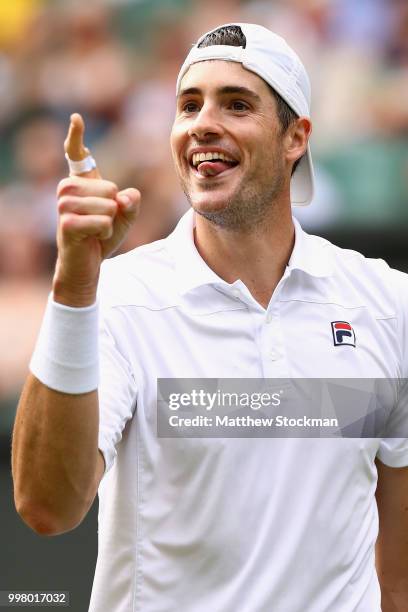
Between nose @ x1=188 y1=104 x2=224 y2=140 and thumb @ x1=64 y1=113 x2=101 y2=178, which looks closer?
thumb @ x1=64 y1=113 x2=101 y2=178

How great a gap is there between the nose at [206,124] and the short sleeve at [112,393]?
475 mm

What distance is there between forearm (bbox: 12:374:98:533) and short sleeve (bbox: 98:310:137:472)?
0.09 metres

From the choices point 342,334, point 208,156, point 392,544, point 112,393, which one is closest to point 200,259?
point 208,156

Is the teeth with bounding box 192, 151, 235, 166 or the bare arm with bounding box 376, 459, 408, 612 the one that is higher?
the teeth with bounding box 192, 151, 235, 166

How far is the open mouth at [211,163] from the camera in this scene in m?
2.30

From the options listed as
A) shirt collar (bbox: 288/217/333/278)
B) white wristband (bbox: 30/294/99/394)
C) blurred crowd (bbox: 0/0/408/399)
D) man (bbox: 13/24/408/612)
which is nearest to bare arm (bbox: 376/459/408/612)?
man (bbox: 13/24/408/612)

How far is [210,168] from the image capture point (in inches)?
90.5

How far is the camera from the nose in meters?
2.29

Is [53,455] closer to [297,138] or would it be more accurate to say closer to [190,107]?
[190,107]

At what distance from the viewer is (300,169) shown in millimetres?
2713

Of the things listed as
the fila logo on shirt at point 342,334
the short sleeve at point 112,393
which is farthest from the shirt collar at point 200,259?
the short sleeve at point 112,393

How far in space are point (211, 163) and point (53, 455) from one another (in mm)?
805

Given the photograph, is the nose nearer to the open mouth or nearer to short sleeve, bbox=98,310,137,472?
the open mouth

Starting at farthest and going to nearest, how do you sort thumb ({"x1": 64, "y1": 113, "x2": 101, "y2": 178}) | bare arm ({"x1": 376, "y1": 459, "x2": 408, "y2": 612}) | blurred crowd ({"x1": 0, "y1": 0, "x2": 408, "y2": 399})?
blurred crowd ({"x1": 0, "y1": 0, "x2": 408, "y2": 399}) → bare arm ({"x1": 376, "y1": 459, "x2": 408, "y2": 612}) → thumb ({"x1": 64, "y1": 113, "x2": 101, "y2": 178})
